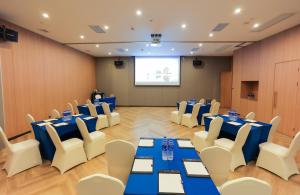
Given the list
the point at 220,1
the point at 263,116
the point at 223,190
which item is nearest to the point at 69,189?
the point at 223,190

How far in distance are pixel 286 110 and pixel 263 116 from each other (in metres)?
1.30

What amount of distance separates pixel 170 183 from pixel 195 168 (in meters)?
0.42

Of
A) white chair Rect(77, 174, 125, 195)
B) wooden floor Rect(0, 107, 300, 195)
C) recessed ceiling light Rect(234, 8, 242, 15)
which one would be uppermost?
recessed ceiling light Rect(234, 8, 242, 15)

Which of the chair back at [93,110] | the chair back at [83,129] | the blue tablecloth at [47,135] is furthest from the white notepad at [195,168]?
the chair back at [93,110]

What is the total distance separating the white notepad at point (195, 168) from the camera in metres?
1.76

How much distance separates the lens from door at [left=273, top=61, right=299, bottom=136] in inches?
210

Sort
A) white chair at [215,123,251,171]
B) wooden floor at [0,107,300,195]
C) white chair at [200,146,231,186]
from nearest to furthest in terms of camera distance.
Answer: white chair at [200,146,231,186] → wooden floor at [0,107,300,195] → white chair at [215,123,251,171]

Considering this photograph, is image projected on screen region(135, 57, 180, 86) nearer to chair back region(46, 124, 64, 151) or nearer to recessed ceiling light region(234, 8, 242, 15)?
recessed ceiling light region(234, 8, 242, 15)

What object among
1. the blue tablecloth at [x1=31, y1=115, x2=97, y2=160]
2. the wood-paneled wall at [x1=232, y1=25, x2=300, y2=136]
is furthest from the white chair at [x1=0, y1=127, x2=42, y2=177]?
the wood-paneled wall at [x1=232, y1=25, x2=300, y2=136]

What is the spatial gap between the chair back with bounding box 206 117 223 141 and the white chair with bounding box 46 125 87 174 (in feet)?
9.26

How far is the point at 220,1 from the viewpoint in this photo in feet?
12.1

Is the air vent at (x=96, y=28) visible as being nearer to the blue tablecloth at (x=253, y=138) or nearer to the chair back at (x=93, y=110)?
the chair back at (x=93, y=110)

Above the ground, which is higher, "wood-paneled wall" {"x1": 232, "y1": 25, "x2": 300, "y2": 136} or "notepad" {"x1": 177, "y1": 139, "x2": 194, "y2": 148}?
"wood-paneled wall" {"x1": 232, "y1": 25, "x2": 300, "y2": 136}

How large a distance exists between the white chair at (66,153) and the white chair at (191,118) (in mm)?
4030
